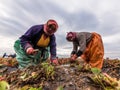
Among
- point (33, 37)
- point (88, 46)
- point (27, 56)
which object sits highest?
point (33, 37)

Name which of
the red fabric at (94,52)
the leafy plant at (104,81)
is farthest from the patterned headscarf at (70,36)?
the leafy plant at (104,81)

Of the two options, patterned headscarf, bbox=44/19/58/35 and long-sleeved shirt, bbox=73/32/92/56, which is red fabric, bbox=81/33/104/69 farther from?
patterned headscarf, bbox=44/19/58/35

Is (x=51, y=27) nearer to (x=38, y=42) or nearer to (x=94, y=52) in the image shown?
(x=38, y=42)

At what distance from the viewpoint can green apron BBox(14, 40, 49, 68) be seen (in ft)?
22.0

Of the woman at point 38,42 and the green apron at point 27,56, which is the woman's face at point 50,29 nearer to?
the woman at point 38,42

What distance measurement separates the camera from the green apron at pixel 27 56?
22.0 feet

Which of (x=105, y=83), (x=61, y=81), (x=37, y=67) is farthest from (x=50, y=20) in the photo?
(x=105, y=83)

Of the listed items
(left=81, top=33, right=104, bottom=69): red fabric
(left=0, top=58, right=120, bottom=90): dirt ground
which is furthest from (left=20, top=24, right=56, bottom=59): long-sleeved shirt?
(left=81, top=33, right=104, bottom=69): red fabric

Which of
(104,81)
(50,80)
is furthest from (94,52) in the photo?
(104,81)

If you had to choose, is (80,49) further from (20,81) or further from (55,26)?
(20,81)

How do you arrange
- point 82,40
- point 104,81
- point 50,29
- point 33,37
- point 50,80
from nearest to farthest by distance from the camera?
point 104,81 → point 50,80 → point 50,29 → point 33,37 → point 82,40

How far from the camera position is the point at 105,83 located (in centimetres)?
416

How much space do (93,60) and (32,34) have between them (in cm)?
278

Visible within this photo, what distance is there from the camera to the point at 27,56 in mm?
6801
